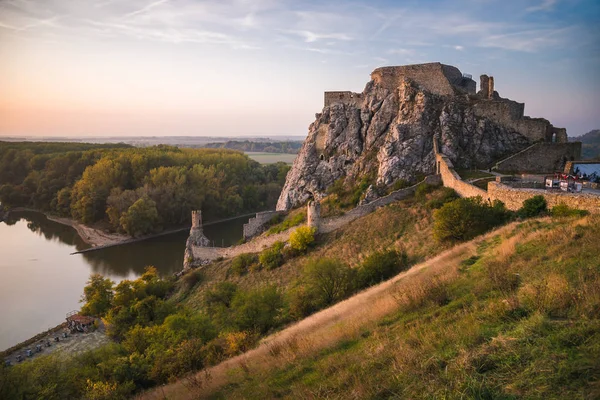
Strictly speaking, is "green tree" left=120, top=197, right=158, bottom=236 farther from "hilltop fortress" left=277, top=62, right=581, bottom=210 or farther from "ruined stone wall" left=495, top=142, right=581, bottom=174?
"ruined stone wall" left=495, top=142, right=581, bottom=174

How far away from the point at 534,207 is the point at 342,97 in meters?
20.5

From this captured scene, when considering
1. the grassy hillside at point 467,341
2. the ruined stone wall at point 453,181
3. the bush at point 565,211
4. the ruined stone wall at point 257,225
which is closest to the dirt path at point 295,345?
the grassy hillside at point 467,341

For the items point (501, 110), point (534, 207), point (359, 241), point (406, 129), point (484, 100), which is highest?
point (484, 100)

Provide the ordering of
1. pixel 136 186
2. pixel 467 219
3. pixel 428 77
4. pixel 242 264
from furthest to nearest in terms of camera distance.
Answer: pixel 136 186, pixel 428 77, pixel 242 264, pixel 467 219

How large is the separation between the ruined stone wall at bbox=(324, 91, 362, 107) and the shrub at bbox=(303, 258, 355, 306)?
60.6 feet

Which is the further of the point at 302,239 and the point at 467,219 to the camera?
the point at 302,239

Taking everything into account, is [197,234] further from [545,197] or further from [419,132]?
[545,197]

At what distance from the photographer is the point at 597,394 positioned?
3.85 meters

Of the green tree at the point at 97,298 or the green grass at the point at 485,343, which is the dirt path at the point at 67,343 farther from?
the green grass at the point at 485,343

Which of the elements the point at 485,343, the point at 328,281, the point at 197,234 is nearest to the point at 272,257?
the point at 328,281

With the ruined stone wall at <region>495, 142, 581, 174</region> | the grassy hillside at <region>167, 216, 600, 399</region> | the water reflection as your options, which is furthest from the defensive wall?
the water reflection

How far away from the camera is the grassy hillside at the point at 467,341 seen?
462 cm

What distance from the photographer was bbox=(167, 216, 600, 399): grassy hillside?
4.62 m

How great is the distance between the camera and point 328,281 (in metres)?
15.5
